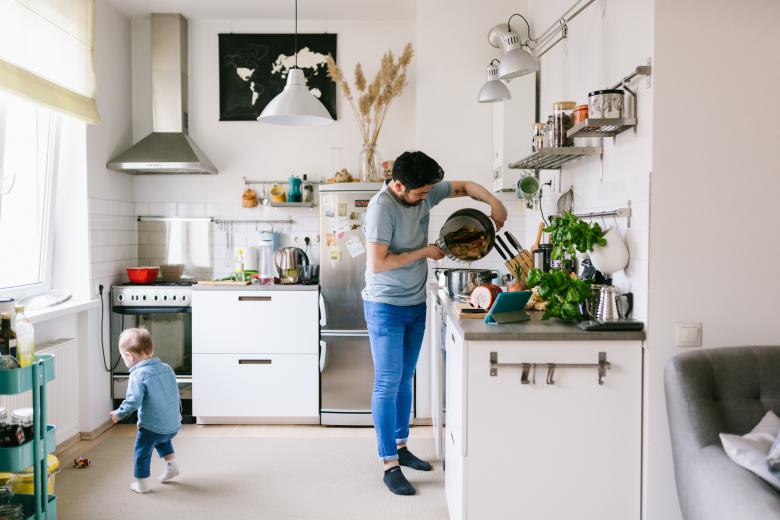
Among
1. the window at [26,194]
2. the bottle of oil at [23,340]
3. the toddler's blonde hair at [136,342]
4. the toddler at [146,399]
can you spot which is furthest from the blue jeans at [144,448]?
the window at [26,194]

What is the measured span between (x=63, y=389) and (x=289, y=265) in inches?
60.4

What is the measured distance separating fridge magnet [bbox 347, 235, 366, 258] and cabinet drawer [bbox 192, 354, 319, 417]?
29.0 inches

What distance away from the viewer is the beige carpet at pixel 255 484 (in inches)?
111

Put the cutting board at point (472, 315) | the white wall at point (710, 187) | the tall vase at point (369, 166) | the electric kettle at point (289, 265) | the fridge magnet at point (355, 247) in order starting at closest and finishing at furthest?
the white wall at point (710, 187) < the cutting board at point (472, 315) < the fridge magnet at point (355, 247) < the electric kettle at point (289, 265) < the tall vase at point (369, 166)

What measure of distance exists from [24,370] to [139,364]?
0.64 m

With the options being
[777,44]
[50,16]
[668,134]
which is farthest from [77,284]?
[777,44]

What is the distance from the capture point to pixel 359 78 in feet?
14.3

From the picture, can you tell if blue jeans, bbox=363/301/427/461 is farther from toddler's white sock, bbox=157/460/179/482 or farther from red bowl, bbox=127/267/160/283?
red bowl, bbox=127/267/160/283

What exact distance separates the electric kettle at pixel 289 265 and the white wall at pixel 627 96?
1798 millimetres

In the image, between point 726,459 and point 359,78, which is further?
point 359,78

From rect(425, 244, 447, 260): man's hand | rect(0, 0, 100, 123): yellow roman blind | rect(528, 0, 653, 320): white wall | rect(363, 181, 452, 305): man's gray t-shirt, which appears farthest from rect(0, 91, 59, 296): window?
rect(528, 0, 653, 320): white wall

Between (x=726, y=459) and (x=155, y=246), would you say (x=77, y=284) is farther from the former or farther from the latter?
(x=726, y=459)

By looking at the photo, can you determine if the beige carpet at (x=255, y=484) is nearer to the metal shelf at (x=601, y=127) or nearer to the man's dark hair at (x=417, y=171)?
the man's dark hair at (x=417, y=171)

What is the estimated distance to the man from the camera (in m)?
2.82
